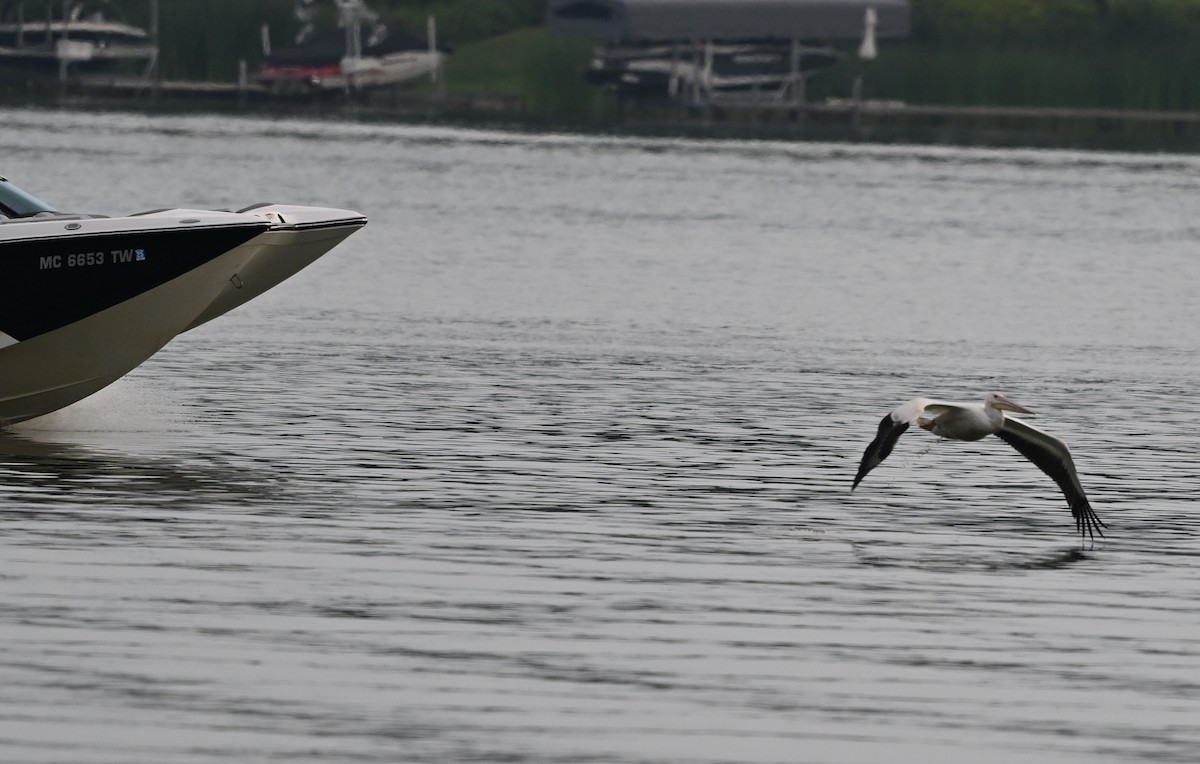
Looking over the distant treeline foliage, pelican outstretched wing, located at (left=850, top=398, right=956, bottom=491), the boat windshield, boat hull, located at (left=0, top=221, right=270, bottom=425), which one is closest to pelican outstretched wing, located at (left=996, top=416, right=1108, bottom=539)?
pelican outstretched wing, located at (left=850, top=398, right=956, bottom=491)

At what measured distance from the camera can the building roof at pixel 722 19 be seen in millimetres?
140875

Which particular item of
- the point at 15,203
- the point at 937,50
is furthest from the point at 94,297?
the point at 937,50

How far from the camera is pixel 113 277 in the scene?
21.4 metres

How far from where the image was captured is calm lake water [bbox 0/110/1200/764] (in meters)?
12.8

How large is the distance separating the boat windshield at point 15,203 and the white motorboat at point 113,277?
0.04 feet

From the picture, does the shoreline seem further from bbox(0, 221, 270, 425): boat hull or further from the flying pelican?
the flying pelican

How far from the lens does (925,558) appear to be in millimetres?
17531

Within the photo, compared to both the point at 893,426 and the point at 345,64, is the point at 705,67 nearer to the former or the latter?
the point at 345,64

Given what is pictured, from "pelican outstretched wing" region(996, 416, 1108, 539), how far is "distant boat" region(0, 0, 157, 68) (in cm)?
12957

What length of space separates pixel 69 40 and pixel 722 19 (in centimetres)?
3999

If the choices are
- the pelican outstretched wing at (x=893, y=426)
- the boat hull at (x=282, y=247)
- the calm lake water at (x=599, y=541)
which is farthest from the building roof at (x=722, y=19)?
the pelican outstretched wing at (x=893, y=426)

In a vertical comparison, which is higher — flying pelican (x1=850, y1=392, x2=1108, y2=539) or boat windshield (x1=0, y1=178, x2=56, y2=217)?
boat windshield (x1=0, y1=178, x2=56, y2=217)

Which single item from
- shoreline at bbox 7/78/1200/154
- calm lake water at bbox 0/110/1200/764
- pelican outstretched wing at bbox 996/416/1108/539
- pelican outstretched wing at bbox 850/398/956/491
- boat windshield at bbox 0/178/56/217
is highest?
boat windshield at bbox 0/178/56/217

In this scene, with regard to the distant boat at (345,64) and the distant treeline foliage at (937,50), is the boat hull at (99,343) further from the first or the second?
the distant boat at (345,64)
